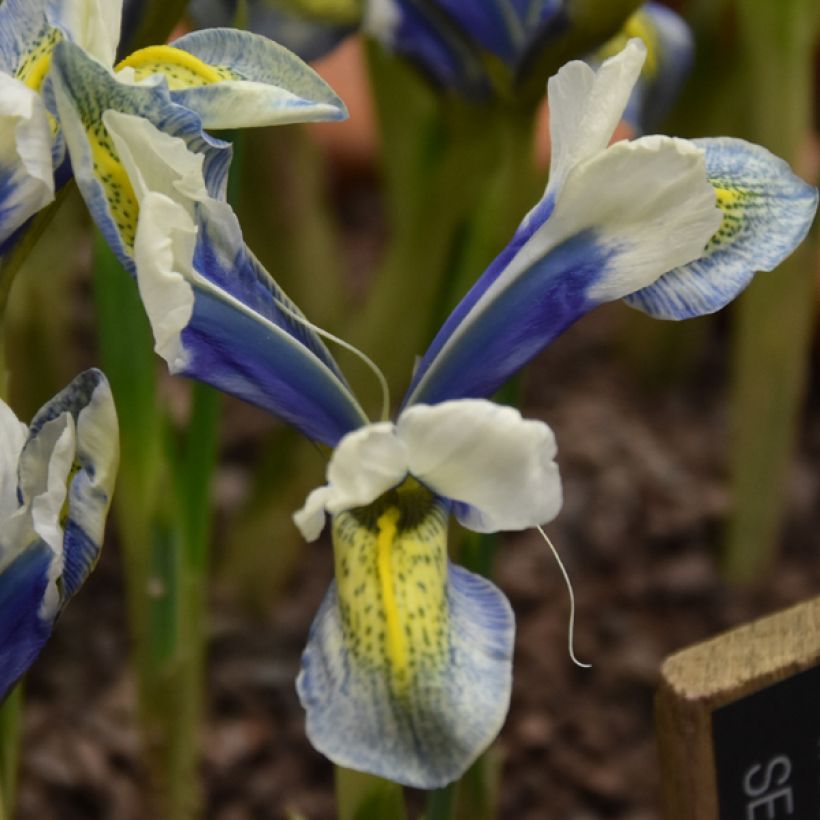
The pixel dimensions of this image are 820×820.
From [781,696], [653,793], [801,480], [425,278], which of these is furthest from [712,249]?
[801,480]

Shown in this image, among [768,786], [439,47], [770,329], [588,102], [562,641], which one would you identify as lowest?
[562,641]

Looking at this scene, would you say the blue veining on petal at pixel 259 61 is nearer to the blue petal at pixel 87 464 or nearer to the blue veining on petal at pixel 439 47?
the blue petal at pixel 87 464

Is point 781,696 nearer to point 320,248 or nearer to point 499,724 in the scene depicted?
point 499,724

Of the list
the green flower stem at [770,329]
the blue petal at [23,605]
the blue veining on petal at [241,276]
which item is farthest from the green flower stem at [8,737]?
the green flower stem at [770,329]

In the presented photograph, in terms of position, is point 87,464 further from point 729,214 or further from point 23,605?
point 729,214

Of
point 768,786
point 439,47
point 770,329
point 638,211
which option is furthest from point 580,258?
point 770,329

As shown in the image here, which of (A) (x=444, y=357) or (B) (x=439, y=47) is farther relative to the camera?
(B) (x=439, y=47)
